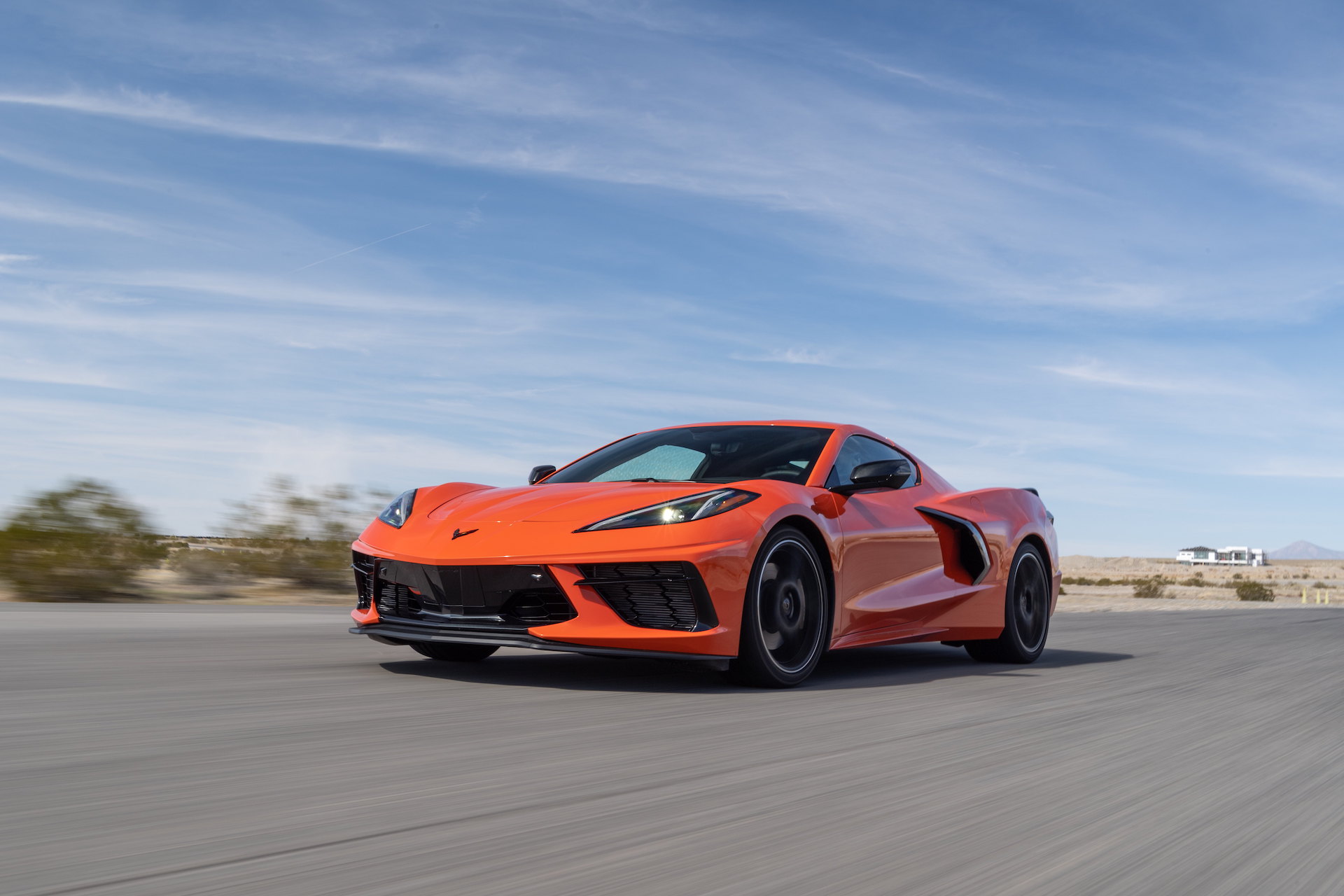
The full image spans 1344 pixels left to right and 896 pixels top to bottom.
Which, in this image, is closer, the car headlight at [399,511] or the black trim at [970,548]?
the car headlight at [399,511]

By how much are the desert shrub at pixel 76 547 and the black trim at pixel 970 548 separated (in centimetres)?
927

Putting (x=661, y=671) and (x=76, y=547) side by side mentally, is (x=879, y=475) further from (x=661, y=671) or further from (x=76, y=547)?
(x=76, y=547)

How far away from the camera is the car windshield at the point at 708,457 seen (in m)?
6.24

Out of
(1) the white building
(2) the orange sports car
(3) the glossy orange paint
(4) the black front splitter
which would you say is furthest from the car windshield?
(1) the white building

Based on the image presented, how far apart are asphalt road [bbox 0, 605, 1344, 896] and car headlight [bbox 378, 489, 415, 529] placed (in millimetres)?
702

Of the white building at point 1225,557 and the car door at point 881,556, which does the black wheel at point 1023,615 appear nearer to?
the car door at point 881,556

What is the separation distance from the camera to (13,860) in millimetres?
2254

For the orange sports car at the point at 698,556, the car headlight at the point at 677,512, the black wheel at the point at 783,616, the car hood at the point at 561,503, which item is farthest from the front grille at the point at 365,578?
the black wheel at the point at 783,616

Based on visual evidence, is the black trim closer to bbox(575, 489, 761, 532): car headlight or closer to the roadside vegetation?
bbox(575, 489, 761, 532): car headlight

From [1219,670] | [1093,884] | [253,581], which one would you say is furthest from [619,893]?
[253,581]

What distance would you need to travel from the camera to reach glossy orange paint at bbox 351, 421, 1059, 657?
5035 mm

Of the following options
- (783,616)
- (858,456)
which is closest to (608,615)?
(783,616)

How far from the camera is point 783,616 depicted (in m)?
5.55

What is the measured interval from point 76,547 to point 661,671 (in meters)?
8.82
